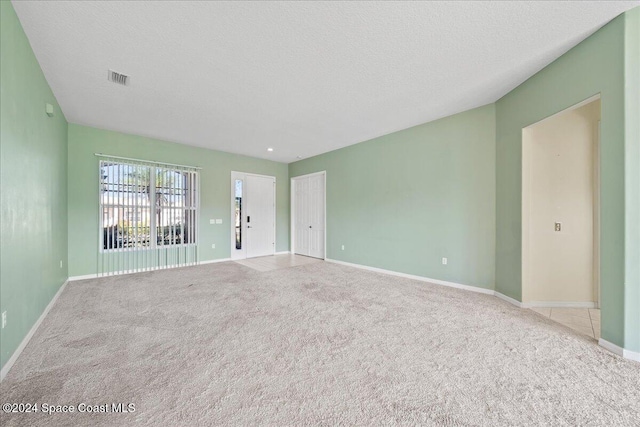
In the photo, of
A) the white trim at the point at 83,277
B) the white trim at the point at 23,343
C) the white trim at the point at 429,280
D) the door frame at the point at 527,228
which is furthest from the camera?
the white trim at the point at 83,277

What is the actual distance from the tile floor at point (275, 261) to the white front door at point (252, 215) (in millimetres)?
338

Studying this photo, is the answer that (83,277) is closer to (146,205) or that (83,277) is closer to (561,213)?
(146,205)

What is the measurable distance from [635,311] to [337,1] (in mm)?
3400

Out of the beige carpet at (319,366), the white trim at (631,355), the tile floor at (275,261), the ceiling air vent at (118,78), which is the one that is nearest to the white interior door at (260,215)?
the tile floor at (275,261)

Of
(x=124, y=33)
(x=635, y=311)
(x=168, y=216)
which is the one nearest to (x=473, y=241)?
(x=635, y=311)

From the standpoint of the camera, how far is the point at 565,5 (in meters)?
1.94

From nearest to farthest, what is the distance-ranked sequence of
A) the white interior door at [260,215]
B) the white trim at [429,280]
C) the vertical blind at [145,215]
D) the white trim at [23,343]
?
the white trim at [23,343]
the white trim at [429,280]
the vertical blind at [145,215]
the white interior door at [260,215]

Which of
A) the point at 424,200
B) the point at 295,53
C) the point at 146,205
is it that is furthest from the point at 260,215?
the point at 295,53

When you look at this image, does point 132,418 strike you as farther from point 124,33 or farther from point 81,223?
point 81,223

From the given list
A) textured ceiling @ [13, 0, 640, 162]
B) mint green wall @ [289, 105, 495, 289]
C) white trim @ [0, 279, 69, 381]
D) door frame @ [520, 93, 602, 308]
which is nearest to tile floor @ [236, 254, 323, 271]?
mint green wall @ [289, 105, 495, 289]

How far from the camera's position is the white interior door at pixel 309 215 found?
21.6 feet

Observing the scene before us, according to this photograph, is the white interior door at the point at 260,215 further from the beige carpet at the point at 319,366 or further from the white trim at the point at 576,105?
the white trim at the point at 576,105

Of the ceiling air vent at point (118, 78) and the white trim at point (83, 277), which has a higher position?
the ceiling air vent at point (118, 78)

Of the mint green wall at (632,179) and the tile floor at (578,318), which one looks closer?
the mint green wall at (632,179)
